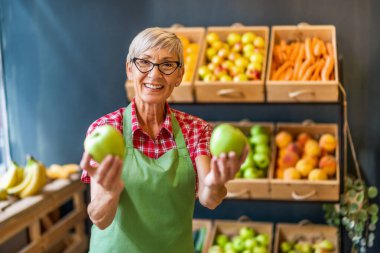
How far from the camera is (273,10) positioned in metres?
3.43

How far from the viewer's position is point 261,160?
3125 mm

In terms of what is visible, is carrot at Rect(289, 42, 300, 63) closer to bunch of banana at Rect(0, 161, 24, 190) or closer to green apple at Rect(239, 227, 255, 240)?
green apple at Rect(239, 227, 255, 240)

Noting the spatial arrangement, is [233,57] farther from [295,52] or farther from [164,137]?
[164,137]

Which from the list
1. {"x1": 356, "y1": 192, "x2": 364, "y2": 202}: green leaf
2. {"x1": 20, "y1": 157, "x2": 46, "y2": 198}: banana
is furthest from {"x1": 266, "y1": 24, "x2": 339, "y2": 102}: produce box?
{"x1": 20, "y1": 157, "x2": 46, "y2": 198}: banana

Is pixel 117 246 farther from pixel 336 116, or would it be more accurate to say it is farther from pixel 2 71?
pixel 2 71

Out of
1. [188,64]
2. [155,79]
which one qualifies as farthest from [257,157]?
[155,79]

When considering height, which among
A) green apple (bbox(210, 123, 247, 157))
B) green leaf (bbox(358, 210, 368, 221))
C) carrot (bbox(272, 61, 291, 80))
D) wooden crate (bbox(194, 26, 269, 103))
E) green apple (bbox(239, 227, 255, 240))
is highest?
carrot (bbox(272, 61, 291, 80))

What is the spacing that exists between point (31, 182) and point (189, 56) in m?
1.15

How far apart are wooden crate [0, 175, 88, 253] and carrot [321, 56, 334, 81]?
1.64 metres

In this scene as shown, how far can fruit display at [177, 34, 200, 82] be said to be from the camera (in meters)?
3.13

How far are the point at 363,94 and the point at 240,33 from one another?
0.84 m

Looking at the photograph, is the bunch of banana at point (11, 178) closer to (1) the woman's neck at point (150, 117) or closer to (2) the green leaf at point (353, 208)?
(1) the woman's neck at point (150, 117)

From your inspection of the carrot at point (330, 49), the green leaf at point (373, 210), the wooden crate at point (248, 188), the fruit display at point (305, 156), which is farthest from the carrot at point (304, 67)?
the green leaf at point (373, 210)

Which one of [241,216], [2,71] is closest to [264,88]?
[241,216]
